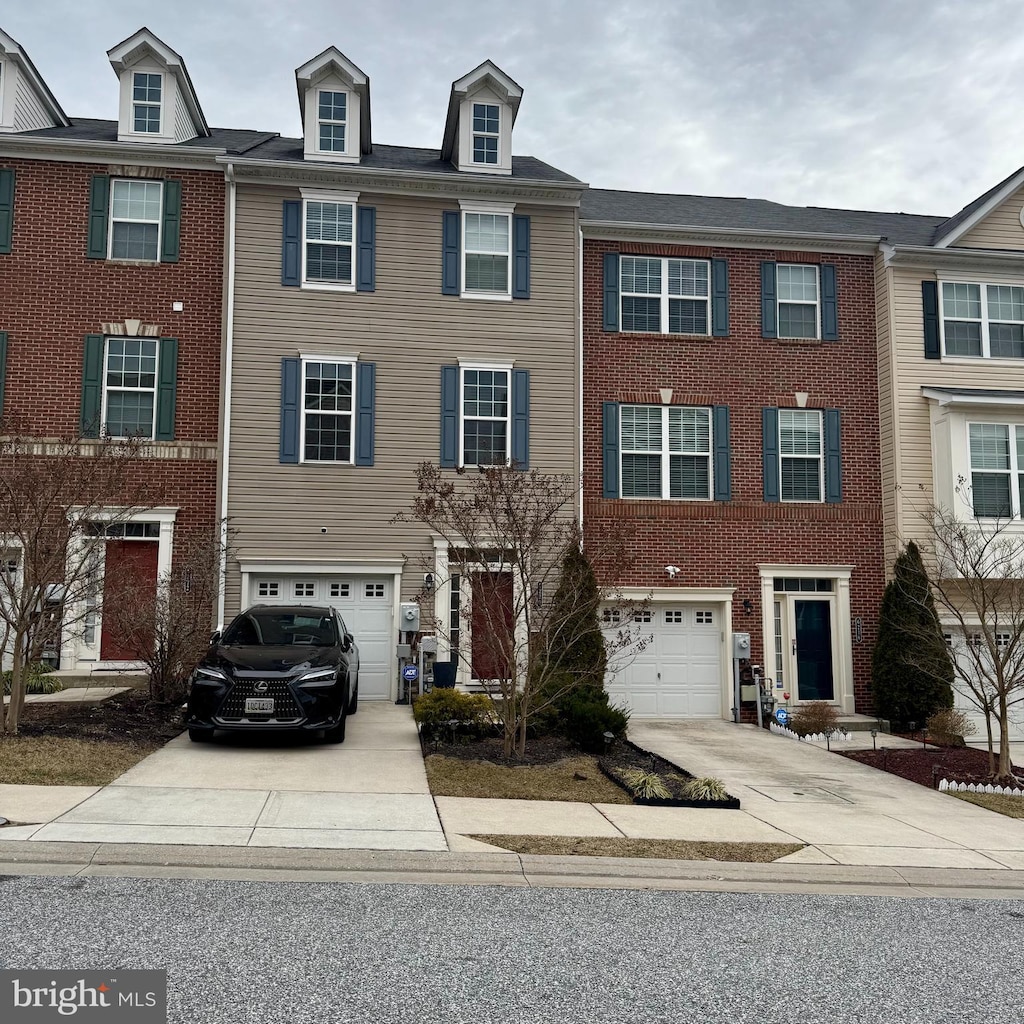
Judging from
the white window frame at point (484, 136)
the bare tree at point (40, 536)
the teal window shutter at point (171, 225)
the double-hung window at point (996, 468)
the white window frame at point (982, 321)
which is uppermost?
the white window frame at point (484, 136)

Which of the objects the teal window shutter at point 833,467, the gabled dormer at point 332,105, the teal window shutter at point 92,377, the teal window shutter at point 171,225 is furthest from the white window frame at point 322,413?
the teal window shutter at point 833,467

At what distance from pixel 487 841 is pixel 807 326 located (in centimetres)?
1417

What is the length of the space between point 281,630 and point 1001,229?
15.7m

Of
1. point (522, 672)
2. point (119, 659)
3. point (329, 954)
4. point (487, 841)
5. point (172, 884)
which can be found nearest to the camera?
point (329, 954)

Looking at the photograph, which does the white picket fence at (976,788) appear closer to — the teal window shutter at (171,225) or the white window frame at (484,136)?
the white window frame at (484,136)

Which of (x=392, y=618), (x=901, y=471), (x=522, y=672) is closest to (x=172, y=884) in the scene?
(x=522, y=672)

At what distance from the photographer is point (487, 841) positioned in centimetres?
790

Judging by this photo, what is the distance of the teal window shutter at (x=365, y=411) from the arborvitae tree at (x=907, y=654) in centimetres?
938

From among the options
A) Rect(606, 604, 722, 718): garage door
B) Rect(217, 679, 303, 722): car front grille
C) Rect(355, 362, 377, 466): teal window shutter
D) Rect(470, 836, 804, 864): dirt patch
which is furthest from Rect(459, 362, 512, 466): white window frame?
Rect(470, 836, 804, 864): dirt patch

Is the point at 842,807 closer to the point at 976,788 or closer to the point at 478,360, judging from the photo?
the point at 976,788

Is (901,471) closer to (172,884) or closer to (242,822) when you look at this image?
(242,822)

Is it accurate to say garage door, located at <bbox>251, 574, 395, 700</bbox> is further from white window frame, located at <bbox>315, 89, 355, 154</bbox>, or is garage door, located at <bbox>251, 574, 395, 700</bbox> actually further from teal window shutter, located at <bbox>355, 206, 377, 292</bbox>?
white window frame, located at <bbox>315, 89, 355, 154</bbox>

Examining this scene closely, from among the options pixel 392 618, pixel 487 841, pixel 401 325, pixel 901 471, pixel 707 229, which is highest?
pixel 707 229

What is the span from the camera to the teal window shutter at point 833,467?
18750mm
